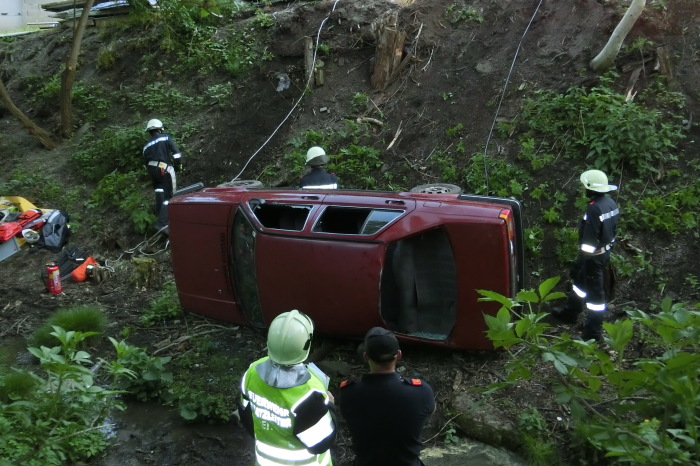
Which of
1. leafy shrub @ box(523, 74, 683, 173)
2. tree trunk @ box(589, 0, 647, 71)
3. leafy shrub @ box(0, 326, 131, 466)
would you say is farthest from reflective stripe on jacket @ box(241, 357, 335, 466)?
tree trunk @ box(589, 0, 647, 71)

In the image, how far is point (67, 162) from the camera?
39.0ft

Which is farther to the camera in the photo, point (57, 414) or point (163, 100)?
point (163, 100)

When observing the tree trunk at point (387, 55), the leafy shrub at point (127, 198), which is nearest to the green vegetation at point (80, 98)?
Result: the leafy shrub at point (127, 198)

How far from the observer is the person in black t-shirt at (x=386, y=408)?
3.15 meters

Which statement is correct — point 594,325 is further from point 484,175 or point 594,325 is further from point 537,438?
point 484,175

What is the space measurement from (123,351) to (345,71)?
7842 millimetres

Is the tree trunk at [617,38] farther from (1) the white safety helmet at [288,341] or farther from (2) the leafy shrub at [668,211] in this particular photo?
(1) the white safety helmet at [288,341]

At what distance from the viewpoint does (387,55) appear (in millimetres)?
10734

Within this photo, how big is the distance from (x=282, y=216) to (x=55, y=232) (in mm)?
5103

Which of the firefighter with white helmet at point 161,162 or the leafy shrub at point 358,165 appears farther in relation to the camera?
the firefighter with white helmet at point 161,162

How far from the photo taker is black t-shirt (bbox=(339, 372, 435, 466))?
315 cm

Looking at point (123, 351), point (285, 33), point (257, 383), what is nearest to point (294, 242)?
point (123, 351)

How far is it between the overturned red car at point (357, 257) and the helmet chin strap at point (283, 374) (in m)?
2.37

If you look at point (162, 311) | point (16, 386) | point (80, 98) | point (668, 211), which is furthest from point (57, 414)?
point (80, 98)
